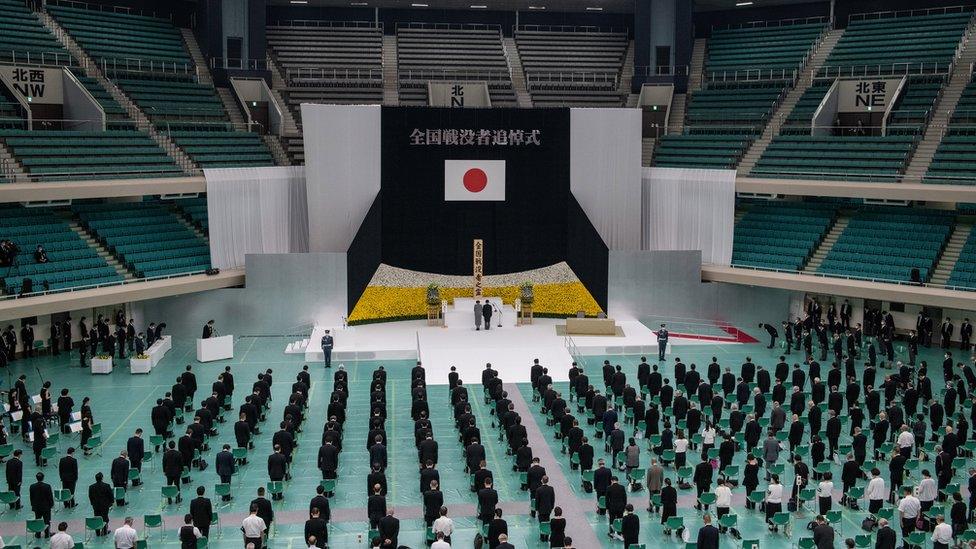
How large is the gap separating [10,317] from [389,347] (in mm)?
11175

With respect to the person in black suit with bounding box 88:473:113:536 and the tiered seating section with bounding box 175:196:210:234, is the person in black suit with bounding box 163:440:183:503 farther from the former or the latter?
the tiered seating section with bounding box 175:196:210:234

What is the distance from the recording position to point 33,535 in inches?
695

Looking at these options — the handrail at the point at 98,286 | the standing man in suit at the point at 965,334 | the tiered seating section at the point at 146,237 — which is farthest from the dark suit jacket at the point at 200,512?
the standing man in suit at the point at 965,334

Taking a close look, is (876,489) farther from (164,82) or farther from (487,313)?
(164,82)

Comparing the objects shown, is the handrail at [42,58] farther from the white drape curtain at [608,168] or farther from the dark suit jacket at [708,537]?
the dark suit jacket at [708,537]

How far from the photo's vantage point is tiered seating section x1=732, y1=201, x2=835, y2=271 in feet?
119

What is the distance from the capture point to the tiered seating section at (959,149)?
111 ft

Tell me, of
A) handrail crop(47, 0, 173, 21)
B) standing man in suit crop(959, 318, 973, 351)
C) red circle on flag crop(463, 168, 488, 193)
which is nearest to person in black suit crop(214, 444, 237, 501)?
red circle on flag crop(463, 168, 488, 193)

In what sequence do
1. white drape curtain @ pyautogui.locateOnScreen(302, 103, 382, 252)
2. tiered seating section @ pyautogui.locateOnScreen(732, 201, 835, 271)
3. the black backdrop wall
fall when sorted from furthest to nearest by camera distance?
1. tiered seating section @ pyautogui.locateOnScreen(732, 201, 835, 271)
2. the black backdrop wall
3. white drape curtain @ pyautogui.locateOnScreen(302, 103, 382, 252)

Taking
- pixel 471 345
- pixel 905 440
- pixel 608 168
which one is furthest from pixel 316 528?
pixel 608 168

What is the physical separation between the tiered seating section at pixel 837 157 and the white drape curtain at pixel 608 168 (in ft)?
17.3

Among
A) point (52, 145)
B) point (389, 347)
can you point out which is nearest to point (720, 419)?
point (389, 347)

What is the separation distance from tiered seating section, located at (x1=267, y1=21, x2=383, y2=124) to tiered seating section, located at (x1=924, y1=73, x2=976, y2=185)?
76.2 ft

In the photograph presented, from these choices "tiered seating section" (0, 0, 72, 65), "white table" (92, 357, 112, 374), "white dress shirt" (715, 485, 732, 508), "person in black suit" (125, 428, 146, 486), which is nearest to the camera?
"white dress shirt" (715, 485, 732, 508)
